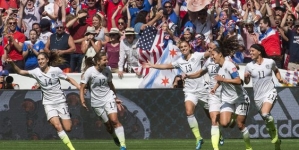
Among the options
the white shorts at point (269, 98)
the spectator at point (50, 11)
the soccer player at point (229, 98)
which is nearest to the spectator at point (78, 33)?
→ the spectator at point (50, 11)

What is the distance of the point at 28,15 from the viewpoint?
25.5 metres

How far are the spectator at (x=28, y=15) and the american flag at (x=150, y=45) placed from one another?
3601mm

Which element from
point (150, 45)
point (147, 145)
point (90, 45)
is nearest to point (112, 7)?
point (150, 45)

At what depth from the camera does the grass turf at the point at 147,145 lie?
1959 cm

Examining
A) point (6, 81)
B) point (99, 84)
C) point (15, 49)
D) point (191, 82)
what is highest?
point (15, 49)

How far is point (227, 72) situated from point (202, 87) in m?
2.85

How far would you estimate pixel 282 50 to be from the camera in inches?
938

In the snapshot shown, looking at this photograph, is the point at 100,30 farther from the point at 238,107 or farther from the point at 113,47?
the point at 238,107

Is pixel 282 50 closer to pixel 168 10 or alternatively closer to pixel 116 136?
pixel 168 10

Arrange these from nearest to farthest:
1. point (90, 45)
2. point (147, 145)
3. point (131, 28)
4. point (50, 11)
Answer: point (147, 145), point (90, 45), point (131, 28), point (50, 11)

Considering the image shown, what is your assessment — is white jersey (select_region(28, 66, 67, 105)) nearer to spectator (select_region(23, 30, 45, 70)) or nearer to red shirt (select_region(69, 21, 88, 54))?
spectator (select_region(23, 30, 45, 70))

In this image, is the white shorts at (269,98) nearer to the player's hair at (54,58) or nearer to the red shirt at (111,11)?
the player's hair at (54,58)

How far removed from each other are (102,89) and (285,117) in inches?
230

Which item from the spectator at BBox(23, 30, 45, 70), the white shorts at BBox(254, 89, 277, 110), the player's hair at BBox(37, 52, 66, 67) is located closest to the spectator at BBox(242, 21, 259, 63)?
the spectator at BBox(23, 30, 45, 70)
